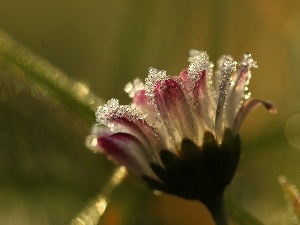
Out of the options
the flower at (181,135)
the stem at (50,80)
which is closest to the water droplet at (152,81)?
the flower at (181,135)

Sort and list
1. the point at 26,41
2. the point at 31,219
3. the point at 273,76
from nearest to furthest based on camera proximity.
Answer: the point at 31,219, the point at 273,76, the point at 26,41

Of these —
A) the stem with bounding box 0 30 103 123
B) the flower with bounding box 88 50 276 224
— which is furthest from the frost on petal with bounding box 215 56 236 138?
the stem with bounding box 0 30 103 123

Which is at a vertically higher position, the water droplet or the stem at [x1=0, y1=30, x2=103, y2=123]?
the stem at [x1=0, y1=30, x2=103, y2=123]

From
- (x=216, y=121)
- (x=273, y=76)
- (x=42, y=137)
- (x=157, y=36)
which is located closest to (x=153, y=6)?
(x=157, y=36)

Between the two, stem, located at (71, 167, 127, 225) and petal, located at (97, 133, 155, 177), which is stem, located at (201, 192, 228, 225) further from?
stem, located at (71, 167, 127, 225)

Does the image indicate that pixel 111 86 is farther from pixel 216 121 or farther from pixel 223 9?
pixel 216 121

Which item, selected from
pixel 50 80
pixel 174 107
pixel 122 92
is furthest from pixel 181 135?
pixel 122 92
